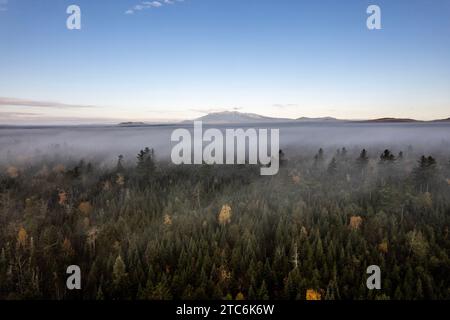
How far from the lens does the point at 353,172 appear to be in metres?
64.1

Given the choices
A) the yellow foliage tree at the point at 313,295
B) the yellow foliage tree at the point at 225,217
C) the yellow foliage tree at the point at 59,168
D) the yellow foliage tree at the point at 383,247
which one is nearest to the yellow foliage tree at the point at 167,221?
the yellow foliage tree at the point at 225,217

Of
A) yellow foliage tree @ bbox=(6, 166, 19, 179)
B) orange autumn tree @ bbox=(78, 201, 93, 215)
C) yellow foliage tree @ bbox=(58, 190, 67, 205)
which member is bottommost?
orange autumn tree @ bbox=(78, 201, 93, 215)

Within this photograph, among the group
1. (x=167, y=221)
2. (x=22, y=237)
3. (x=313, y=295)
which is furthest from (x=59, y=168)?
(x=313, y=295)

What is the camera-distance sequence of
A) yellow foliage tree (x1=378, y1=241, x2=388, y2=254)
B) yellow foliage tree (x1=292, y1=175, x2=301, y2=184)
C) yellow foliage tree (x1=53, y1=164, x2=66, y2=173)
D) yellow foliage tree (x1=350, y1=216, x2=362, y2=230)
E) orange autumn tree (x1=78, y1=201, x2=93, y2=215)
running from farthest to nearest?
yellow foliage tree (x1=53, y1=164, x2=66, y2=173) → yellow foliage tree (x1=292, y1=175, x2=301, y2=184) → orange autumn tree (x1=78, y1=201, x2=93, y2=215) → yellow foliage tree (x1=350, y1=216, x2=362, y2=230) → yellow foliage tree (x1=378, y1=241, x2=388, y2=254)

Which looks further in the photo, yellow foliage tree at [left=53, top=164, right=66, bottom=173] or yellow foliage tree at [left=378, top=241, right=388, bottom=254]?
yellow foliage tree at [left=53, top=164, right=66, bottom=173]

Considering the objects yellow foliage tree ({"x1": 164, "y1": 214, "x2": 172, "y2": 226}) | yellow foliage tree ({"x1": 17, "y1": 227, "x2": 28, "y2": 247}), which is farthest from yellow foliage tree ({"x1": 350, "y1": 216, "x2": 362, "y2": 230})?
yellow foliage tree ({"x1": 17, "y1": 227, "x2": 28, "y2": 247})

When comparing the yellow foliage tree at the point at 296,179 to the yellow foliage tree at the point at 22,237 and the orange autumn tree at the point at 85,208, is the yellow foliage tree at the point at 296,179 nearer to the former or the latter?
the orange autumn tree at the point at 85,208

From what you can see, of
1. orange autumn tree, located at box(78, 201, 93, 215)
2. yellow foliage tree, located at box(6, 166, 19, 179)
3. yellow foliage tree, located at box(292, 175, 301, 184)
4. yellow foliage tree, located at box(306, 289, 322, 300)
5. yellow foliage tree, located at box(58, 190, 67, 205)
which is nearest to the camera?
yellow foliage tree, located at box(306, 289, 322, 300)

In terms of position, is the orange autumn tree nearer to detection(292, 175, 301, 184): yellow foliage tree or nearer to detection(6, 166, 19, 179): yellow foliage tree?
detection(6, 166, 19, 179): yellow foliage tree

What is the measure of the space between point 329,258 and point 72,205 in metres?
48.2

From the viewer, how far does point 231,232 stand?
35.4 m

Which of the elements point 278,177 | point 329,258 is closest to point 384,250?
point 329,258

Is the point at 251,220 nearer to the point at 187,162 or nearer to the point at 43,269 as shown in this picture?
the point at 43,269

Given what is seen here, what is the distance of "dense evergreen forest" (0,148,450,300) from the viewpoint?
22.8 metres
